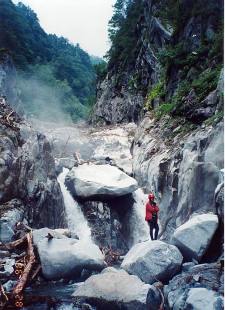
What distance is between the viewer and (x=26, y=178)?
16328 millimetres

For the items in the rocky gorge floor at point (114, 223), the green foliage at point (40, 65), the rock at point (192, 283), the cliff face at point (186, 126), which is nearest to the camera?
the rock at point (192, 283)

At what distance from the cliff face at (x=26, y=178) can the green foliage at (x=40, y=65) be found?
3309cm

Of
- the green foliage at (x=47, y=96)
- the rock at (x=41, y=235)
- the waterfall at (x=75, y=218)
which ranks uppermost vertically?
the green foliage at (x=47, y=96)

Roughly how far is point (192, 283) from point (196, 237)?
1933mm

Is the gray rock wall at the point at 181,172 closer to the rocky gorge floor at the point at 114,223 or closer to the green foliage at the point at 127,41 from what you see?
the rocky gorge floor at the point at 114,223

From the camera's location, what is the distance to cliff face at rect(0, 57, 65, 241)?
1499cm

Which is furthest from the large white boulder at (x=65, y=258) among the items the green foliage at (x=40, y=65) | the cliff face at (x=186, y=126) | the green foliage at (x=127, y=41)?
the green foliage at (x=40, y=65)

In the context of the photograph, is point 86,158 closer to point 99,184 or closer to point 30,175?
point 99,184

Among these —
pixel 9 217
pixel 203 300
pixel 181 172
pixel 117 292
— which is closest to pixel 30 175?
pixel 9 217

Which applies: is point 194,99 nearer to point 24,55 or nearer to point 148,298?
point 148,298

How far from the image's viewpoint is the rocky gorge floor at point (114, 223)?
339 inches

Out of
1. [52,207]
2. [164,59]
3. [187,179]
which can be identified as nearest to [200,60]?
[164,59]

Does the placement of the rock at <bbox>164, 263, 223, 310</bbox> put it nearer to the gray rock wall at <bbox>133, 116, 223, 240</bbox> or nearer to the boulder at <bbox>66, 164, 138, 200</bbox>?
the gray rock wall at <bbox>133, 116, 223, 240</bbox>

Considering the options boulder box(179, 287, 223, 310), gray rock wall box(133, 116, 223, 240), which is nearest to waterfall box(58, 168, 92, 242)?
gray rock wall box(133, 116, 223, 240)
